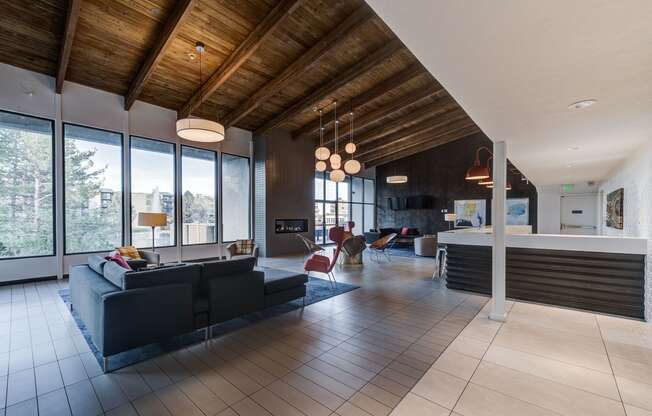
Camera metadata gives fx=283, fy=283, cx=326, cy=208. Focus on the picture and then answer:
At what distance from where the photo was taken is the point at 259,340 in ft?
9.95

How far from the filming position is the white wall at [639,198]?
3.55m

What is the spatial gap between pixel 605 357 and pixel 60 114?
29.9 ft

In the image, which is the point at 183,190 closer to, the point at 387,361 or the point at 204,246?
the point at 204,246

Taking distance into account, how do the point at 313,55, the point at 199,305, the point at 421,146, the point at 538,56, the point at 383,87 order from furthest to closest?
the point at 421,146 → the point at 383,87 → the point at 313,55 → the point at 199,305 → the point at 538,56

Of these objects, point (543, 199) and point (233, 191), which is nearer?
point (233, 191)

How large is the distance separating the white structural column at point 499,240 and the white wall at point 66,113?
7075 millimetres

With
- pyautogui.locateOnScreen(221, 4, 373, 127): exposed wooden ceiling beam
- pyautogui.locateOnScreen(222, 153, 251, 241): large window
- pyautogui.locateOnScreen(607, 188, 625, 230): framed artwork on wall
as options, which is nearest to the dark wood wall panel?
pyautogui.locateOnScreen(607, 188, 625, 230): framed artwork on wall

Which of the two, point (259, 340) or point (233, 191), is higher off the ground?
point (233, 191)

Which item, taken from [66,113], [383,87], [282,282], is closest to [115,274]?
[282,282]

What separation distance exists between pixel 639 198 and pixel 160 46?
7.82 meters

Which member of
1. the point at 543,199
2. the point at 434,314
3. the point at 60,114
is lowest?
the point at 434,314

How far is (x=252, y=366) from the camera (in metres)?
2.51

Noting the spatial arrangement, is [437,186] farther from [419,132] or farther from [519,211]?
[419,132]

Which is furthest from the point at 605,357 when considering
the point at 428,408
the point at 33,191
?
the point at 33,191
